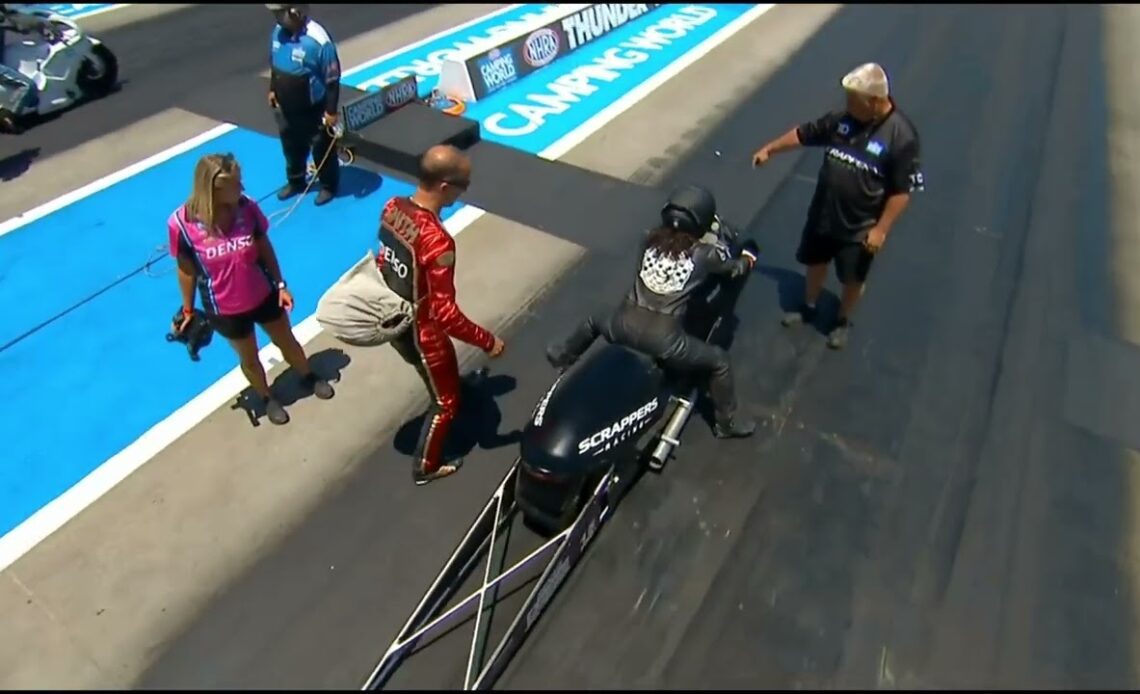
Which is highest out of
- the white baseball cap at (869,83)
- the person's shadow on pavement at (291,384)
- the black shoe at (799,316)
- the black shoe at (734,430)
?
the white baseball cap at (869,83)

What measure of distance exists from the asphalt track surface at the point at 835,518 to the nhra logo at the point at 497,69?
10.6ft

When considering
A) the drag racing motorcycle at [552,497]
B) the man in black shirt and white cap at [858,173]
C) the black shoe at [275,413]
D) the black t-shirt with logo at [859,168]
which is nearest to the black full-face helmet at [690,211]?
the drag racing motorcycle at [552,497]

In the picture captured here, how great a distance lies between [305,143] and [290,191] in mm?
673

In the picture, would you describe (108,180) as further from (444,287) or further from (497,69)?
(444,287)

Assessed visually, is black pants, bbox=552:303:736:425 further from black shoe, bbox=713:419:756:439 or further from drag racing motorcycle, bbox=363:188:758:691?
black shoe, bbox=713:419:756:439

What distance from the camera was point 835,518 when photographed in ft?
16.8

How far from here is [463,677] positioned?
4.18 m

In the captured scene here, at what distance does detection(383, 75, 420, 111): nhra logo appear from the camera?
9492 millimetres

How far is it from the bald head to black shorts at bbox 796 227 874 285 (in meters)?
3.17

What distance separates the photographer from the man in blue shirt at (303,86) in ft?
23.5

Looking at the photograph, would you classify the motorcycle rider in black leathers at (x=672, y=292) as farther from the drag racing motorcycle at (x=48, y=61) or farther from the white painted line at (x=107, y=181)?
the drag racing motorcycle at (x=48, y=61)

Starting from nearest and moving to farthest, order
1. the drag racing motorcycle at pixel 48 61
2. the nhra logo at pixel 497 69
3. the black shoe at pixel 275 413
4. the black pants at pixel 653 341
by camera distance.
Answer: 1. the black pants at pixel 653 341
2. the black shoe at pixel 275 413
3. the drag racing motorcycle at pixel 48 61
4. the nhra logo at pixel 497 69

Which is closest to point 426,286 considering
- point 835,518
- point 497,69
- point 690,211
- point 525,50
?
point 690,211

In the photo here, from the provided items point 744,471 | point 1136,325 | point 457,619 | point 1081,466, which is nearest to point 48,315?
point 457,619
